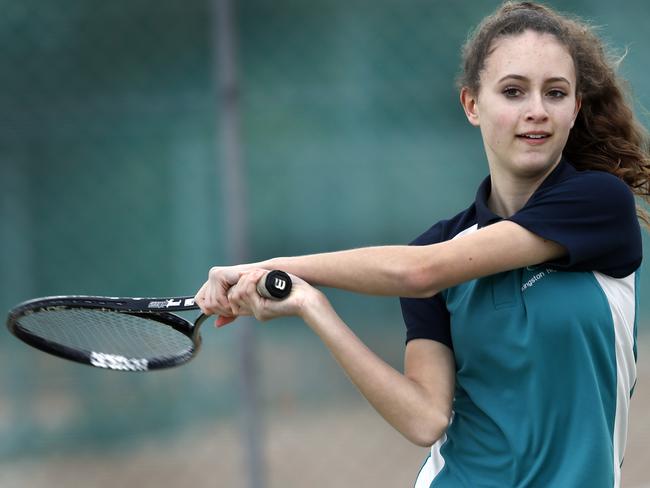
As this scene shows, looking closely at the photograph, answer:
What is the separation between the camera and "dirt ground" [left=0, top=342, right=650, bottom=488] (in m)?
4.00

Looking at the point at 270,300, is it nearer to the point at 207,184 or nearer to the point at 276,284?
the point at 276,284

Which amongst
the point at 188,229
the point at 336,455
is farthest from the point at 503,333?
the point at 336,455

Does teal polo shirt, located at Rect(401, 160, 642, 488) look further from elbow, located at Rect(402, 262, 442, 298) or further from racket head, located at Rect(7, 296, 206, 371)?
racket head, located at Rect(7, 296, 206, 371)

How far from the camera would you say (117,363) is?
3.01 meters

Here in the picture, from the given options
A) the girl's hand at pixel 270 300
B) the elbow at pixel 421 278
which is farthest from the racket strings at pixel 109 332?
the elbow at pixel 421 278

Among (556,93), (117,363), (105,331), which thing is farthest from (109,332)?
(556,93)

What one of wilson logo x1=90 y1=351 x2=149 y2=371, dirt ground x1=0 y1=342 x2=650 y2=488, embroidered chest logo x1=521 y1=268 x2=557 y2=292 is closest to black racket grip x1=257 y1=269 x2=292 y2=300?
embroidered chest logo x1=521 y1=268 x2=557 y2=292

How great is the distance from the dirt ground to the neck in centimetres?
180

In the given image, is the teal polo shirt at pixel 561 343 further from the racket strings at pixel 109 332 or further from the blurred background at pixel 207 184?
the blurred background at pixel 207 184

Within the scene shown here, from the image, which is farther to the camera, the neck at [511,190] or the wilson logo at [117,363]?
the wilson logo at [117,363]

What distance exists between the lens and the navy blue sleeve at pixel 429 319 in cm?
245

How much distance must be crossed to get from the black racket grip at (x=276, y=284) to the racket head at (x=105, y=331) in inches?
15.6

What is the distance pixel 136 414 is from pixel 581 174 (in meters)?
2.11

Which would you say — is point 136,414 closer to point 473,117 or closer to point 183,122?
point 183,122
